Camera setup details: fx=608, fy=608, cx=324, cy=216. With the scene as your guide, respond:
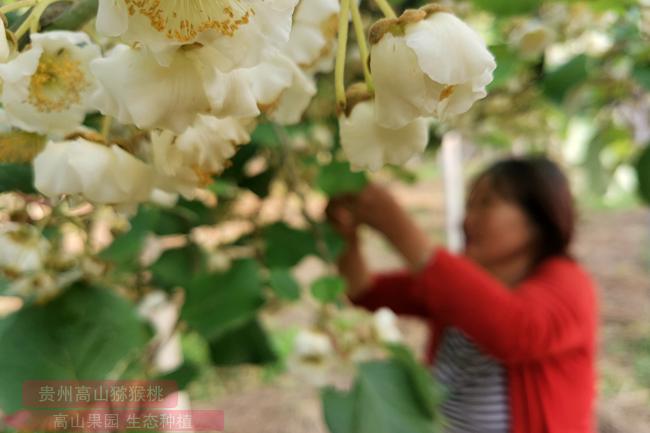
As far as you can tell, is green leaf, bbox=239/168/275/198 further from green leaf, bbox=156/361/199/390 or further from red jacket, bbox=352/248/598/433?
red jacket, bbox=352/248/598/433

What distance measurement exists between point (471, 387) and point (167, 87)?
1.07 meters

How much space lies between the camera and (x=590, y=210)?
4.80m

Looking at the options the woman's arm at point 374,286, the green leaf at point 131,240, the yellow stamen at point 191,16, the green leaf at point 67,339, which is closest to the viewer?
the yellow stamen at point 191,16

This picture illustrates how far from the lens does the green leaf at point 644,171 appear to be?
2.61 feet

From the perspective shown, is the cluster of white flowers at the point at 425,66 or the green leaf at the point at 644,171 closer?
the cluster of white flowers at the point at 425,66

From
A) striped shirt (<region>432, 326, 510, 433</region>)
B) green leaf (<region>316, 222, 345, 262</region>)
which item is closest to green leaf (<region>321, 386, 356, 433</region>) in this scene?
green leaf (<region>316, 222, 345, 262</region>)

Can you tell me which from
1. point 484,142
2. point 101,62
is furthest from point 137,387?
point 484,142

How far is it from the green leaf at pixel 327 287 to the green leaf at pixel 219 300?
68 mm

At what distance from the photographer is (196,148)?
0.31 metres

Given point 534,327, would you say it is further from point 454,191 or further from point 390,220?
point 454,191

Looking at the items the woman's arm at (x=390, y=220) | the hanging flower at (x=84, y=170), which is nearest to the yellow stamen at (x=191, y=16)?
the hanging flower at (x=84, y=170)

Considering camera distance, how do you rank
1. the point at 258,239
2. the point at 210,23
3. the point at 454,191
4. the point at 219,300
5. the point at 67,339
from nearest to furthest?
the point at 210,23 < the point at 67,339 < the point at 219,300 < the point at 258,239 < the point at 454,191

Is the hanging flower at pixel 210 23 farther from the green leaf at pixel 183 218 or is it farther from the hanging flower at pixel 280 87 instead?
the green leaf at pixel 183 218

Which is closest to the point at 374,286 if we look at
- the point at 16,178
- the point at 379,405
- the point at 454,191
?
the point at 379,405
